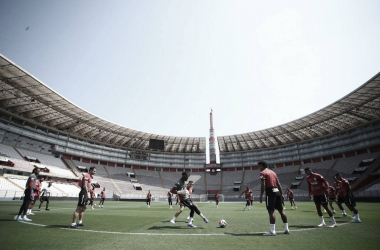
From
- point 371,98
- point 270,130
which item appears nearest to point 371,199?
point 371,98

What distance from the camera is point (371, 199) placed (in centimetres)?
3014

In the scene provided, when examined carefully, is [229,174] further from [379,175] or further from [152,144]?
[379,175]

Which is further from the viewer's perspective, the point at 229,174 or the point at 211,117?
the point at 211,117

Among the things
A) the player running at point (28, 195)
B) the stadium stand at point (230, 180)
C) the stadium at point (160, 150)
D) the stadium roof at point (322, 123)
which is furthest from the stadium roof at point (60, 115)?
the player running at point (28, 195)

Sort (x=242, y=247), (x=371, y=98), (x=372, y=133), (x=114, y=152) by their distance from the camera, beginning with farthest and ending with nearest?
(x=114, y=152)
(x=372, y=133)
(x=371, y=98)
(x=242, y=247)

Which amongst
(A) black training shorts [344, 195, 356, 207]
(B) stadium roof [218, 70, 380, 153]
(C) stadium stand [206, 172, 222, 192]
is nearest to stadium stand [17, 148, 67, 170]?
(C) stadium stand [206, 172, 222, 192]

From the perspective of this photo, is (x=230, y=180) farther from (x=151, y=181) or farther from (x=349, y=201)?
(x=349, y=201)

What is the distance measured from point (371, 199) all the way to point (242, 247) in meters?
38.2

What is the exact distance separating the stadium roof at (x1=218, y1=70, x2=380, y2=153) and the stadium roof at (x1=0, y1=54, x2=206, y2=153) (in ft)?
48.3

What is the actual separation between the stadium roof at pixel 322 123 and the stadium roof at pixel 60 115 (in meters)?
14.7

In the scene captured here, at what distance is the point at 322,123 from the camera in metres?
54.0

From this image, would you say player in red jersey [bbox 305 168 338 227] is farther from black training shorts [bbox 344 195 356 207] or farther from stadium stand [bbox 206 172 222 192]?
stadium stand [bbox 206 172 222 192]

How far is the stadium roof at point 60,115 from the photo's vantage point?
33219 mm

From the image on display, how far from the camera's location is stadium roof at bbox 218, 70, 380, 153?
39.8 m
